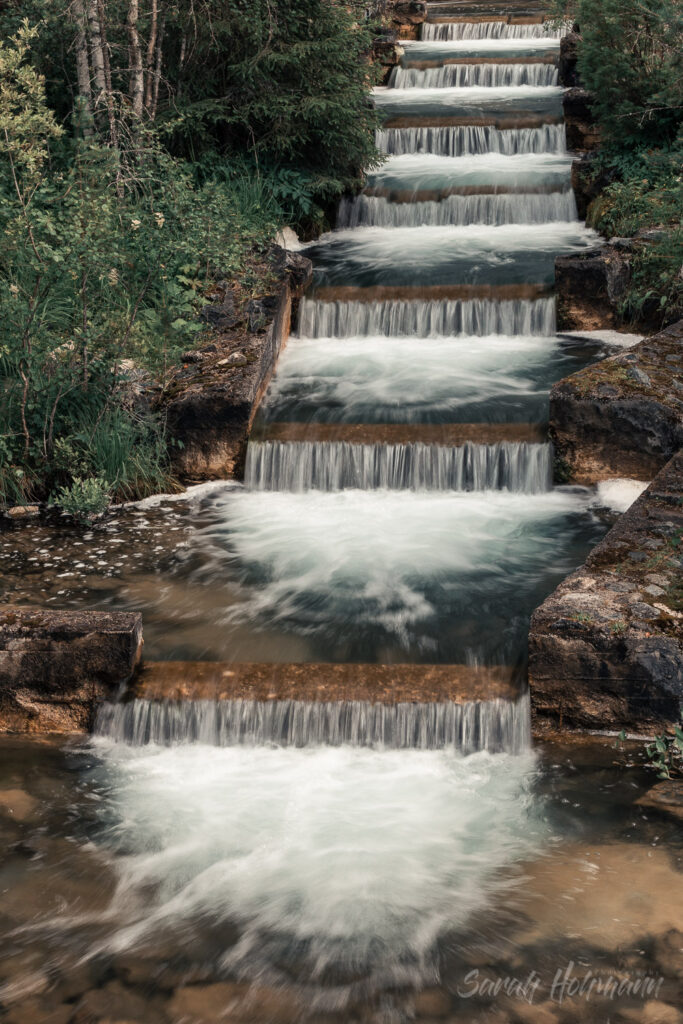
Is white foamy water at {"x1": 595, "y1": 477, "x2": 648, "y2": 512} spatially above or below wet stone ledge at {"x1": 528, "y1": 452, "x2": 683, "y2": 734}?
below

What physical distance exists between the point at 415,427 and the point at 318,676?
3.66 metres

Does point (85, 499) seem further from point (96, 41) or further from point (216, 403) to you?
point (96, 41)

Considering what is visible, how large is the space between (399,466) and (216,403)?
1645 mm

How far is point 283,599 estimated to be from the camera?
6895 mm

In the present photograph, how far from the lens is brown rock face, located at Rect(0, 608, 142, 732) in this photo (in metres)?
5.80

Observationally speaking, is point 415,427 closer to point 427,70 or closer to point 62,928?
point 62,928

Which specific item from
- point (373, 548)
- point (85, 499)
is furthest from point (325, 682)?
point (85, 499)

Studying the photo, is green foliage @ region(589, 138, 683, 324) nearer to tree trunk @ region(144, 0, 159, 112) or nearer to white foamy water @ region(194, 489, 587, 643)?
white foamy water @ region(194, 489, 587, 643)

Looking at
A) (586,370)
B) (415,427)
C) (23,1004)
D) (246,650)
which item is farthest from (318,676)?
(586,370)

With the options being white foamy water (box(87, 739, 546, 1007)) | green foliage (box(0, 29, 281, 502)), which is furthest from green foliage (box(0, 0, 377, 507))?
white foamy water (box(87, 739, 546, 1007))

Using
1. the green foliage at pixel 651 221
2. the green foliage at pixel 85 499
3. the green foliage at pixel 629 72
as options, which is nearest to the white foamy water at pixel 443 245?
the green foliage at pixel 651 221

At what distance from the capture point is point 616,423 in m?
8.34

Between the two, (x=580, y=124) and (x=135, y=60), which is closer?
(x=135, y=60)

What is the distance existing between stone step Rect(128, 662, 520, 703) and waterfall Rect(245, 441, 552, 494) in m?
3.02
